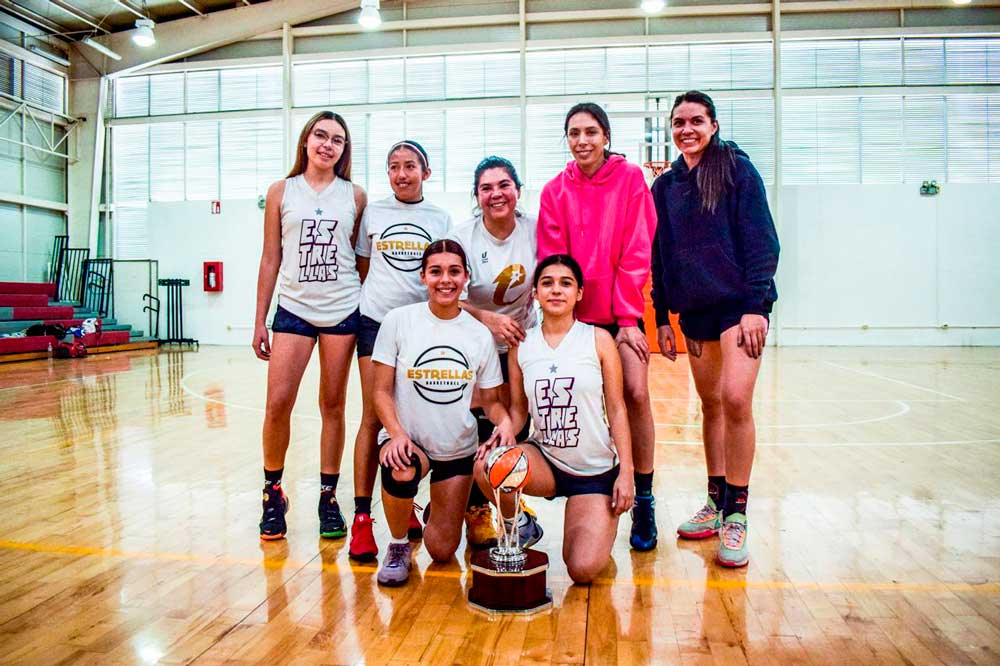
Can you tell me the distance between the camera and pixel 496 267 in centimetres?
260

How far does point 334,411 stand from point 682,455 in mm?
2284

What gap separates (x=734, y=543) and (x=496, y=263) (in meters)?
1.28

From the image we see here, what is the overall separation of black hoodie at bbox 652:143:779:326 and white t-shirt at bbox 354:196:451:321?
93 centimetres

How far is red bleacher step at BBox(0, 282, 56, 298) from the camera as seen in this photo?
475 inches

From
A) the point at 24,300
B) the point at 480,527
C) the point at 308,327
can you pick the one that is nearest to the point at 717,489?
the point at 480,527

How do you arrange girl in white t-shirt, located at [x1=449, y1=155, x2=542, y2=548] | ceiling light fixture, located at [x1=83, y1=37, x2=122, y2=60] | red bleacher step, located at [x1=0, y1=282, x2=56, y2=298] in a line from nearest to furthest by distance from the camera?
girl in white t-shirt, located at [x1=449, y1=155, x2=542, y2=548], red bleacher step, located at [x1=0, y1=282, x2=56, y2=298], ceiling light fixture, located at [x1=83, y1=37, x2=122, y2=60]

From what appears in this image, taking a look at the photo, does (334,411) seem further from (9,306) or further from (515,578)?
(9,306)

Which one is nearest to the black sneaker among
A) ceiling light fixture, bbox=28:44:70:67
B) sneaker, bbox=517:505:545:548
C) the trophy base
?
sneaker, bbox=517:505:545:548

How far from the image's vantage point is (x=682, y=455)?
4164 mm

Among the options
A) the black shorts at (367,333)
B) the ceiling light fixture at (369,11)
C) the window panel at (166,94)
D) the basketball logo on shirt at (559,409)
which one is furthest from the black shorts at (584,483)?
the window panel at (166,94)

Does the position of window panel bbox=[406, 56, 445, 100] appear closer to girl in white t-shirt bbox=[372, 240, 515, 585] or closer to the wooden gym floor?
the wooden gym floor

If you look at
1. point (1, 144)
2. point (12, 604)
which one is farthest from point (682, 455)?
point (1, 144)

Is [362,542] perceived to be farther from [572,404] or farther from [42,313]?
[42,313]

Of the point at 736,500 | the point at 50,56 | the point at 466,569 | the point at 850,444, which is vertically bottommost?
the point at 466,569
